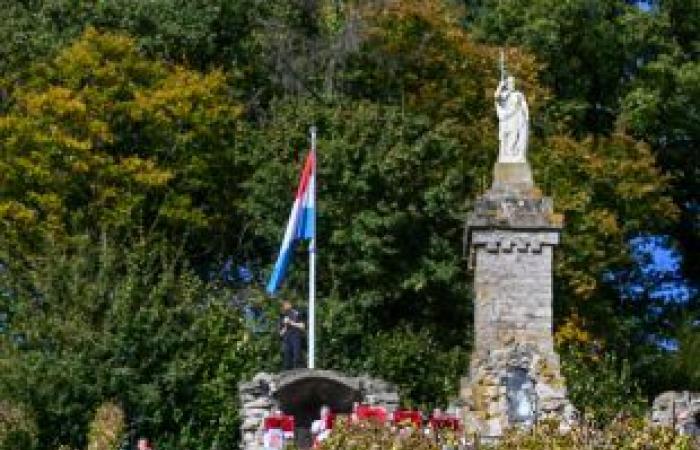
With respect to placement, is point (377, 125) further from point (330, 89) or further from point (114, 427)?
point (114, 427)

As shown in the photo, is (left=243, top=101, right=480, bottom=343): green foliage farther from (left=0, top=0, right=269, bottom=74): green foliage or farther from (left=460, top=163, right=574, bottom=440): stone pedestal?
(left=460, top=163, right=574, bottom=440): stone pedestal

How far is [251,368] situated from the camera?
33531 mm

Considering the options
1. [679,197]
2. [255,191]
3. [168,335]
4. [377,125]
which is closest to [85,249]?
[168,335]

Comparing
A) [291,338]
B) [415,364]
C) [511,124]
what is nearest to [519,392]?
[291,338]

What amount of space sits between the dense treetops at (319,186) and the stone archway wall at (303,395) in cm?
292

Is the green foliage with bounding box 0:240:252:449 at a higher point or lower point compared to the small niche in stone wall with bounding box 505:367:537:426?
higher

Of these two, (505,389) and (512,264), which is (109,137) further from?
(505,389)

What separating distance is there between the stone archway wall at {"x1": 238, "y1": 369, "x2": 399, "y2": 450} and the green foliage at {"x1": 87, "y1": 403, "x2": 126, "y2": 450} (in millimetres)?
2010

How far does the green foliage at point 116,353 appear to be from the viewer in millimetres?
Answer: 29938

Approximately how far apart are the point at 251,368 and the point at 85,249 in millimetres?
3948

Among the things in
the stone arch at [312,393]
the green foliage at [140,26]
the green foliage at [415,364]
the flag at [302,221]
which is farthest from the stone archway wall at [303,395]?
the green foliage at [140,26]

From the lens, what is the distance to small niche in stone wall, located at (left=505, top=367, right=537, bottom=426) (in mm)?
26594

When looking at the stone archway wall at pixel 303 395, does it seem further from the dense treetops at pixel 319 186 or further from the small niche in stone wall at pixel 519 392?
the dense treetops at pixel 319 186

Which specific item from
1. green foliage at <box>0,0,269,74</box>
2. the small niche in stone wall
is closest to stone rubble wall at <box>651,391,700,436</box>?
the small niche in stone wall
